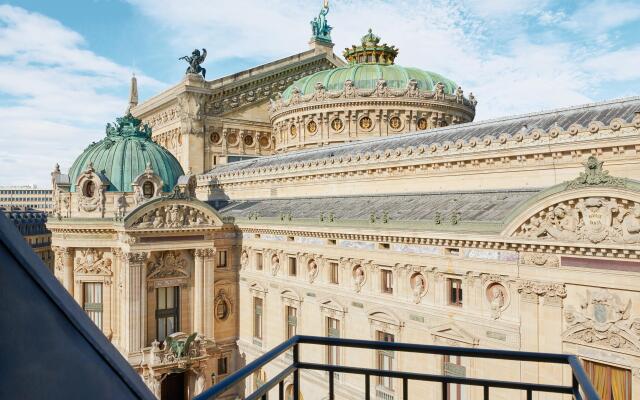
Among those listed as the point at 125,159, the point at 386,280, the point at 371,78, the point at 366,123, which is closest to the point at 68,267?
the point at 125,159

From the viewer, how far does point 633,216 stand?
1738cm

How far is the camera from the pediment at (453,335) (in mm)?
22328

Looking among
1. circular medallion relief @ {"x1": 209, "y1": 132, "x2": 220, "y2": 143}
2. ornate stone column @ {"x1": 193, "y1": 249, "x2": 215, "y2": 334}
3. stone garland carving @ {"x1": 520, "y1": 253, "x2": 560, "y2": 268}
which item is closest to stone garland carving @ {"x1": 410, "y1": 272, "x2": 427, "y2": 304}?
stone garland carving @ {"x1": 520, "y1": 253, "x2": 560, "y2": 268}

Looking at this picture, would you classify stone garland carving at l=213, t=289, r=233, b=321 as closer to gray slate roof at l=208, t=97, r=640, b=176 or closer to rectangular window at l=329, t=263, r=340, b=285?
rectangular window at l=329, t=263, r=340, b=285

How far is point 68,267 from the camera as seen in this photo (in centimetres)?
3850

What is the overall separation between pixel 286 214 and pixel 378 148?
10011mm

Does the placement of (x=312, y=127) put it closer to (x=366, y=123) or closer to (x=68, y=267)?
(x=366, y=123)

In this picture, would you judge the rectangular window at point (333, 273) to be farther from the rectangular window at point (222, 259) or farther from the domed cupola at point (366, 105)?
the domed cupola at point (366, 105)

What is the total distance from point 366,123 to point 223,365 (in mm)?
25473

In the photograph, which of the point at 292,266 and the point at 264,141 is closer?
the point at 292,266

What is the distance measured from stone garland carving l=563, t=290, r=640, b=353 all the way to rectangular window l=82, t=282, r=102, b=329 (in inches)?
1260

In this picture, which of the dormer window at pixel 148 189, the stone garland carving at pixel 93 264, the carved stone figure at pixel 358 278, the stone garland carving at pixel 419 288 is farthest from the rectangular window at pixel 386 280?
the stone garland carving at pixel 93 264

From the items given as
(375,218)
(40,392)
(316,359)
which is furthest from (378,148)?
(40,392)

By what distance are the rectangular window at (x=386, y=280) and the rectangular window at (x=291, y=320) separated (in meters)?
8.64
